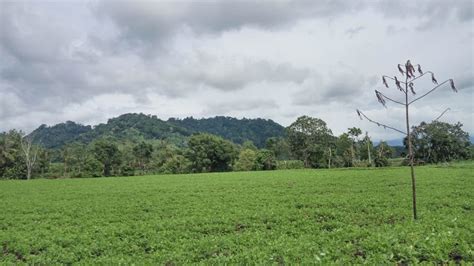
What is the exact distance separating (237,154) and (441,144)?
52374mm

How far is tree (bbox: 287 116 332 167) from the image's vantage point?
281ft

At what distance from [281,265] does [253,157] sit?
7589 cm

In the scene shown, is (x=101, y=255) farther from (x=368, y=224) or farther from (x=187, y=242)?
(x=368, y=224)

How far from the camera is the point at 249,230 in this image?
41.6 ft

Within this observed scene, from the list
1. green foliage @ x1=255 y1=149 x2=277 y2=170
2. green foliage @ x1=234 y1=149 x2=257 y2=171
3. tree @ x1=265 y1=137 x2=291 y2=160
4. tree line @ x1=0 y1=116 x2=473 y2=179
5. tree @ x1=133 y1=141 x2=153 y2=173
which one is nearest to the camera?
tree line @ x1=0 y1=116 x2=473 y2=179

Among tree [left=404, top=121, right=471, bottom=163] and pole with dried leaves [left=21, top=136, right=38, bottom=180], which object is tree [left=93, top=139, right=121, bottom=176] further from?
tree [left=404, top=121, right=471, bottom=163]

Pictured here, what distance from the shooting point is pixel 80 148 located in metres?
94.6

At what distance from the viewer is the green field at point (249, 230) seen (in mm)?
8305

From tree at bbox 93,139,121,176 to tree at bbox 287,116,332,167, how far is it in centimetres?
4777

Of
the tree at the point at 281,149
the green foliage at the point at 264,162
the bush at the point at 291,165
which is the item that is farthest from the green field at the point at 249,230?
the tree at the point at 281,149

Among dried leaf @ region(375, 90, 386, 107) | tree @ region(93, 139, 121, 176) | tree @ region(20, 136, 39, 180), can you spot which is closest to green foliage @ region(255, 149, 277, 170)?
tree @ region(93, 139, 121, 176)

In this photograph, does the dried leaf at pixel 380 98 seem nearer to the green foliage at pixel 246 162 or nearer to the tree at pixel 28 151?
the green foliage at pixel 246 162

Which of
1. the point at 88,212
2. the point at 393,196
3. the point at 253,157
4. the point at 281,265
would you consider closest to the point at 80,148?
the point at 253,157

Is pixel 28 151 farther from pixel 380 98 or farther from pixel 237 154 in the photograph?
pixel 380 98
